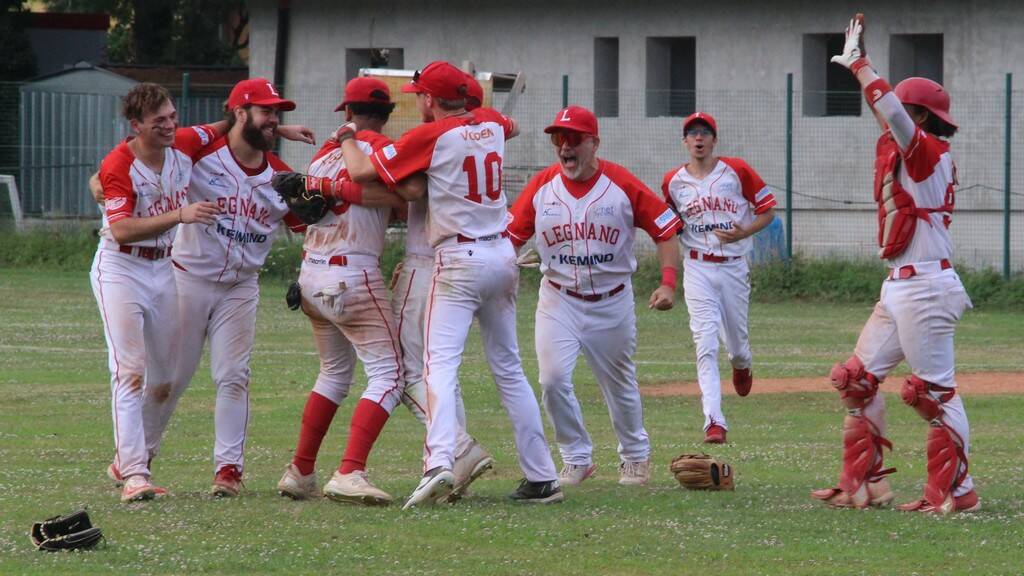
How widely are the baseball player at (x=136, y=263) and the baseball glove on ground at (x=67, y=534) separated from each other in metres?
1.13

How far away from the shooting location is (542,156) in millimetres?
29281

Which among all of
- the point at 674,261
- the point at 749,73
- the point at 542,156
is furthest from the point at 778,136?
the point at 674,261

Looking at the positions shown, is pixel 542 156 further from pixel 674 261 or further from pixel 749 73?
pixel 674 261

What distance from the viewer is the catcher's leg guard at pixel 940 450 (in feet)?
26.9

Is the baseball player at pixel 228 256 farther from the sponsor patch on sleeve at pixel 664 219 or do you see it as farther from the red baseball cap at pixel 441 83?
the sponsor patch on sleeve at pixel 664 219

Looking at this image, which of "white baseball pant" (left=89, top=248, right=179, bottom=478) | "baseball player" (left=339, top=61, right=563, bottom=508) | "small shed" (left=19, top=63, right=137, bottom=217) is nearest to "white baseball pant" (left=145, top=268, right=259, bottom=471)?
"white baseball pant" (left=89, top=248, right=179, bottom=478)

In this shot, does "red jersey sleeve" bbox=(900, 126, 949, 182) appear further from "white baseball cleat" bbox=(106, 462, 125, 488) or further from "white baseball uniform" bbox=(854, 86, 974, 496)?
"white baseball cleat" bbox=(106, 462, 125, 488)

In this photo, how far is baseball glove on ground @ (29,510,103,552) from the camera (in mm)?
7172

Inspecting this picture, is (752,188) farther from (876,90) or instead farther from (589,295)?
(876,90)

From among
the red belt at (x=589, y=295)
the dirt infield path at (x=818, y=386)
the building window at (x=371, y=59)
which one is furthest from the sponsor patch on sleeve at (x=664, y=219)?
the building window at (x=371, y=59)

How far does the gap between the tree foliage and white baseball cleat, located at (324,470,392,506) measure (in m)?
37.9

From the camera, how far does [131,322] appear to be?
8602 millimetres

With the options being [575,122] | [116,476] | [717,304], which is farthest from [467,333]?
[717,304]

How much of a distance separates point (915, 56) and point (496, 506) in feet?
71.2
